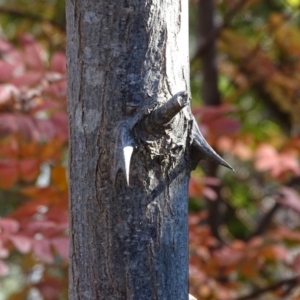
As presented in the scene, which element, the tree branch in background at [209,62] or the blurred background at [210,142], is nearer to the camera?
the blurred background at [210,142]

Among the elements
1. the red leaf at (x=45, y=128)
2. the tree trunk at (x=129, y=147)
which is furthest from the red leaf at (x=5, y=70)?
the tree trunk at (x=129, y=147)

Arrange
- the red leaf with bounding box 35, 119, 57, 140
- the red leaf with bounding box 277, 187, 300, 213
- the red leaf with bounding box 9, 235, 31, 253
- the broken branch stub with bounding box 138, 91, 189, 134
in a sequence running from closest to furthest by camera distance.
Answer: the broken branch stub with bounding box 138, 91, 189, 134, the red leaf with bounding box 9, 235, 31, 253, the red leaf with bounding box 35, 119, 57, 140, the red leaf with bounding box 277, 187, 300, 213

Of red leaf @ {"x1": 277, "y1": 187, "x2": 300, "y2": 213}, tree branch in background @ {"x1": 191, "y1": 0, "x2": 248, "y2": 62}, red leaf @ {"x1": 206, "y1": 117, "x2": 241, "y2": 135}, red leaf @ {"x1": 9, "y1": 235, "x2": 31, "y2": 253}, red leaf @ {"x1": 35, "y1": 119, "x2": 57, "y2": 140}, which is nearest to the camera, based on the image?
red leaf @ {"x1": 9, "y1": 235, "x2": 31, "y2": 253}

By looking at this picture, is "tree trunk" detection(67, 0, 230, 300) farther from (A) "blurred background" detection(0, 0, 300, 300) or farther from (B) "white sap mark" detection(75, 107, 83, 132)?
(A) "blurred background" detection(0, 0, 300, 300)

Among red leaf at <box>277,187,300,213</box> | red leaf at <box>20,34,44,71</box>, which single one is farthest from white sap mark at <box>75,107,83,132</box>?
red leaf at <box>277,187,300,213</box>

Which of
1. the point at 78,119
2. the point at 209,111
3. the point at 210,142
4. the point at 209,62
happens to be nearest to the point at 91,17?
the point at 78,119

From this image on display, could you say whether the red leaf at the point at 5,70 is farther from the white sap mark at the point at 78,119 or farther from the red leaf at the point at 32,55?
the white sap mark at the point at 78,119

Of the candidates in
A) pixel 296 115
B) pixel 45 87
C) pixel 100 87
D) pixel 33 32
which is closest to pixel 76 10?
pixel 100 87
